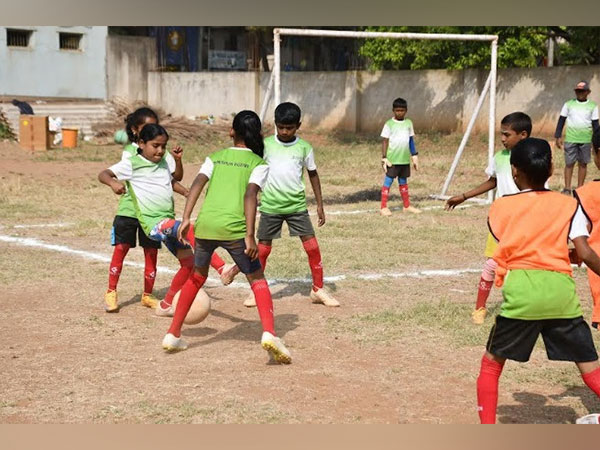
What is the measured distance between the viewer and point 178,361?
6.14 meters

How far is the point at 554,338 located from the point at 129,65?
92.8 ft

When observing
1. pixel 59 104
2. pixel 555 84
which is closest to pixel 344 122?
pixel 555 84

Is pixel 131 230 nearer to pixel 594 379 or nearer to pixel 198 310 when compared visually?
pixel 198 310

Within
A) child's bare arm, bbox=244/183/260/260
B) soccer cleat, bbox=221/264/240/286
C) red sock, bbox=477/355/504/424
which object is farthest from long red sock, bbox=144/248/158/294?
red sock, bbox=477/355/504/424

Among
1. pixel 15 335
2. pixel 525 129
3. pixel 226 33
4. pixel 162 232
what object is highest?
pixel 226 33

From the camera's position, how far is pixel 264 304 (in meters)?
6.14

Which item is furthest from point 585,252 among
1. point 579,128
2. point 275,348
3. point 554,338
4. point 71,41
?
point 71,41

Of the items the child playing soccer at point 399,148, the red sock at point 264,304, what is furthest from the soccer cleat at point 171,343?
the child playing soccer at point 399,148

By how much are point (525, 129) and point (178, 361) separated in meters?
3.09

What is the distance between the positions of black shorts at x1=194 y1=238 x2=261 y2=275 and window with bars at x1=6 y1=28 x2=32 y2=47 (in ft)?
81.6

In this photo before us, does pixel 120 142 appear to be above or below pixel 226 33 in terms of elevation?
below

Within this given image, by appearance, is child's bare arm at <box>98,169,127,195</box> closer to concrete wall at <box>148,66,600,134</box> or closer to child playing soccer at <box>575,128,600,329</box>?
child playing soccer at <box>575,128,600,329</box>

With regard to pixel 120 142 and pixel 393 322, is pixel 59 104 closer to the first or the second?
pixel 120 142

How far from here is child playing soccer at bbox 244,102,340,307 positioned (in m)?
7.86
